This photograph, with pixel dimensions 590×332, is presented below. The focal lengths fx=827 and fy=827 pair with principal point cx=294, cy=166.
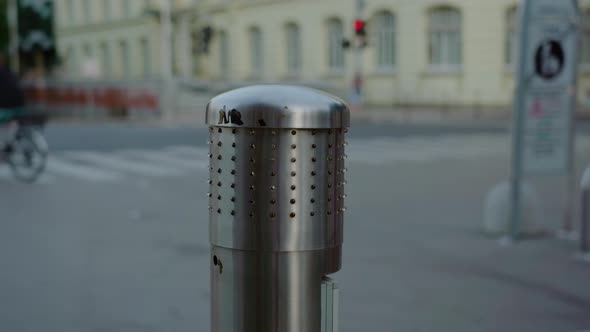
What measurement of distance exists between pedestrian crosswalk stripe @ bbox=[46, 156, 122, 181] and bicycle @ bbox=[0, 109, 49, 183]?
27.7 inches

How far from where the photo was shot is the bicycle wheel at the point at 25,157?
Result: 1234 centimetres

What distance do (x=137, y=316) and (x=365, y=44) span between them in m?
20.8

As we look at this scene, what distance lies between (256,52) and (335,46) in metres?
6.60

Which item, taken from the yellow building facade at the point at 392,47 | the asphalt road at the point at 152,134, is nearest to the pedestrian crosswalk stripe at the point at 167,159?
the asphalt road at the point at 152,134

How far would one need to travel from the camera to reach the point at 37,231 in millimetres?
8195

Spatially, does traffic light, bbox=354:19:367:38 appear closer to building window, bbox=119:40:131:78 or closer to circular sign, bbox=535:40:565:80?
circular sign, bbox=535:40:565:80

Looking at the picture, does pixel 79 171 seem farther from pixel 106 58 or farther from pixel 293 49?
pixel 106 58

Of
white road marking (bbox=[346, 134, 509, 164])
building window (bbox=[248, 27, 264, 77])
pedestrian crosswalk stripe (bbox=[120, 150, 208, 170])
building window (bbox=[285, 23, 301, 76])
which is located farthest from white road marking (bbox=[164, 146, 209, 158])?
building window (bbox=[248, 27, 264, 77])

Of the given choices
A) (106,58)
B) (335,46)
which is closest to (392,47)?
(335,46)

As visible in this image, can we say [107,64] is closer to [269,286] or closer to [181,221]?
[181,221]

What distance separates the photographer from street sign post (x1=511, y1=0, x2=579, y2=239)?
7.14 m

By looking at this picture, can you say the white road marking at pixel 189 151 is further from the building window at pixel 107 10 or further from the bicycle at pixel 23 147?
the building window at pixel 107 10

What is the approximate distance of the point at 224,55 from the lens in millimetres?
45562

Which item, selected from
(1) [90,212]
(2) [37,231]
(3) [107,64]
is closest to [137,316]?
(2) [37,231]
